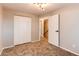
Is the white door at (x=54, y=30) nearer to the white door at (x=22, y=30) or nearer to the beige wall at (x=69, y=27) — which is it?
the beige wall at (x=69, y=27)

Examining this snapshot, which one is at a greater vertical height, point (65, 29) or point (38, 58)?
point (65, 29)

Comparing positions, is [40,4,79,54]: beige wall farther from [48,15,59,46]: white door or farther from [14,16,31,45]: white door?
[14,16,31,45]: white door

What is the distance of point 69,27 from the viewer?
4098 millimetres

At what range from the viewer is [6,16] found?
4.80m

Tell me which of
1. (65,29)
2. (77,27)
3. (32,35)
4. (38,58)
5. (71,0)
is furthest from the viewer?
(32,35)

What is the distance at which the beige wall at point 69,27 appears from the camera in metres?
3.70

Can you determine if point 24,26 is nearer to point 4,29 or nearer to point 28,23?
point 28,23

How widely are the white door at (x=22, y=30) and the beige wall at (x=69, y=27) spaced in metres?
2.30

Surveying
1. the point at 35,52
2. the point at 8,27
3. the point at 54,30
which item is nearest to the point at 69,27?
the point at 54,30

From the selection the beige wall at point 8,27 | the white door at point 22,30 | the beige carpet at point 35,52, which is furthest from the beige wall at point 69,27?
the beige wall at point 8,27

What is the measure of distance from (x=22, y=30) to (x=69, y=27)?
116 inches

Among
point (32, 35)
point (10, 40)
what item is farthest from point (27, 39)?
point (10, 40)

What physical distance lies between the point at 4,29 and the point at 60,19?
8.90 feet

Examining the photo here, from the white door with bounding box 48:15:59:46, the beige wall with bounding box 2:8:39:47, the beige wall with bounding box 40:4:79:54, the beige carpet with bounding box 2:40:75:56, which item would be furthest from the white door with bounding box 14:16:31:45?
the beige wall with bounding box 40:4:79:54
